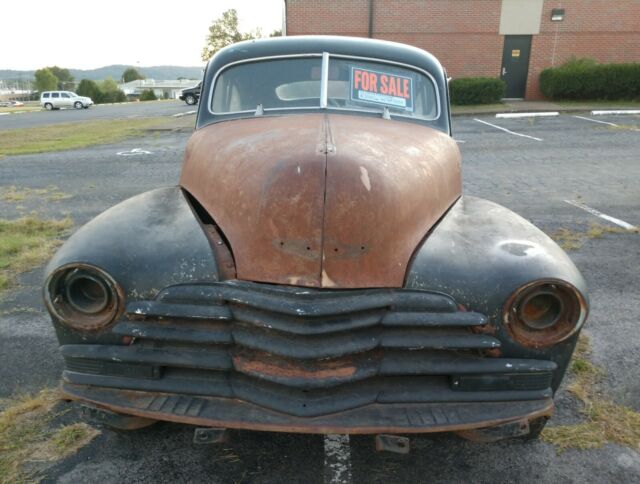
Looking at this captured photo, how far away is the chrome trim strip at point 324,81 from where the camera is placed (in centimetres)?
326

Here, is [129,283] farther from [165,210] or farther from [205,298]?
[165,210]

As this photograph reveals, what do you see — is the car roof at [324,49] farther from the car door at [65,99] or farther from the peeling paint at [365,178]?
the car door at [65,99]

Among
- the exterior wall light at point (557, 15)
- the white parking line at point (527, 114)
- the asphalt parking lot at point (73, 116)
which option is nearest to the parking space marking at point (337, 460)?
the white parking line at point (527, 114)

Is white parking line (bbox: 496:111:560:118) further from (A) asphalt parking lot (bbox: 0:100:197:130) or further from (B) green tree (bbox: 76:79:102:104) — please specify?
(B) green tree (bbox: 76:79:102:104)

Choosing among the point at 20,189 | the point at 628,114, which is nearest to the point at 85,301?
the point at 20,189

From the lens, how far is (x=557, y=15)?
19734mm

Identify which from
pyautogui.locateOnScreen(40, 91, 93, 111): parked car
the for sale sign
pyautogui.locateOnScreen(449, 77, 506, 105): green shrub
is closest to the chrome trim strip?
the for sale sign

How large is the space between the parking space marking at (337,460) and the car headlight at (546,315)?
102 cm

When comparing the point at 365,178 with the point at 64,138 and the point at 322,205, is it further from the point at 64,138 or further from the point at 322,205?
the point at 64,138

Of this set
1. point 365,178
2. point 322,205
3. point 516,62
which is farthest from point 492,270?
point 516,62

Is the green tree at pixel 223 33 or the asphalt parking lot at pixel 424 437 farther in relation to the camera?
the green tree at pixel 223 33

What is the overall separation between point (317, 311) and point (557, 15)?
2221 cm

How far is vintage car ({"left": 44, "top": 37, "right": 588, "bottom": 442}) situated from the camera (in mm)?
1948

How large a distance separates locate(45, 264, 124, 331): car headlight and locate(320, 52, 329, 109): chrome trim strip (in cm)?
180
